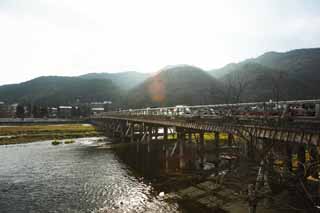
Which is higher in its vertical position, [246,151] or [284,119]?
[284,119]

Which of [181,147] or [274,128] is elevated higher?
[274,128]

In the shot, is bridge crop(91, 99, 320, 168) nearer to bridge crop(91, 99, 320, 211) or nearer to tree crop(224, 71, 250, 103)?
bridge crop(91, 99, 320, 211)

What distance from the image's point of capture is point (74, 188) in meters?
21.1

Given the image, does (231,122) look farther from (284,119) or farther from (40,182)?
(40,182)

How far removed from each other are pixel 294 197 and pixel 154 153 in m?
23.9

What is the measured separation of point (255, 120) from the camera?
14.9 meters

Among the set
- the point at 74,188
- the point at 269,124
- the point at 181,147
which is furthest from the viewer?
the point at 181,147

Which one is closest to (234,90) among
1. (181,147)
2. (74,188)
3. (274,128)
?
(181,147)

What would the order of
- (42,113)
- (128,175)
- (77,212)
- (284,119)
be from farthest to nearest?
(42,113), (128,175), (77,212), (284,119)

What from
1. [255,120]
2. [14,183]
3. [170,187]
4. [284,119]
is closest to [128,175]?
[170,187]

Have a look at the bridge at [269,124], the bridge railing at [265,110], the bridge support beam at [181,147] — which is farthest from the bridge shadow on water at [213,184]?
the bridge railing at [265,110]

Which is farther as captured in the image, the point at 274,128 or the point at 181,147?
the point at 181,147

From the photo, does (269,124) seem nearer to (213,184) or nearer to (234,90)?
(213,184)

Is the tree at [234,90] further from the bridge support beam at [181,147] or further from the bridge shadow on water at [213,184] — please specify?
the bridge shadow on water at [213,184]
